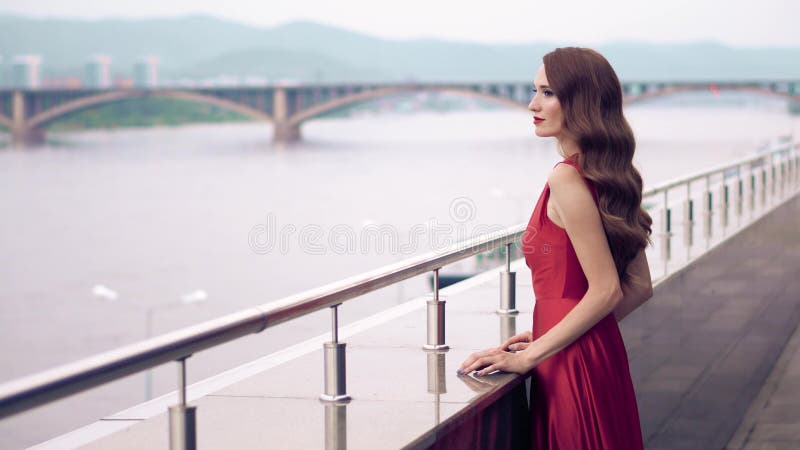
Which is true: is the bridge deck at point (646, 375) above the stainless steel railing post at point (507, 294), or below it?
below

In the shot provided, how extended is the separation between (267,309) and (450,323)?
140 cm

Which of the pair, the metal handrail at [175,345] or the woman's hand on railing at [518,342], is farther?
the woman's hand on railing at [518,342]

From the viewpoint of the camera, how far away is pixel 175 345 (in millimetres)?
1491

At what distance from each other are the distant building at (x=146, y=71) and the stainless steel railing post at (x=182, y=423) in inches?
5415

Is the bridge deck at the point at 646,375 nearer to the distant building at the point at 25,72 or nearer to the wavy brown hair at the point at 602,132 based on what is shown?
the wavy brown hair at the point at 602,132

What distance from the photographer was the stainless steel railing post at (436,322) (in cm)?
268

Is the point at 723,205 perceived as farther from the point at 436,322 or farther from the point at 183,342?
the point at 183,342

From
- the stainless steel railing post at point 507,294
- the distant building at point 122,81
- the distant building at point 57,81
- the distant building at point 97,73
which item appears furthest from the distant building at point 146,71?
the stainless steel railing post at point 507,294

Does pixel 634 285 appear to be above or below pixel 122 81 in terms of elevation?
below

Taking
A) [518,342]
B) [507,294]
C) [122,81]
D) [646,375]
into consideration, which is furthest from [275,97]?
[122,81]

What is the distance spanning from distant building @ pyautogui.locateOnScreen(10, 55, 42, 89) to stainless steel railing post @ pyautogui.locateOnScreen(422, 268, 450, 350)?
127 meters

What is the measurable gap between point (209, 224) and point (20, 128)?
16.6 metres

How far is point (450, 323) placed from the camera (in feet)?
10.2

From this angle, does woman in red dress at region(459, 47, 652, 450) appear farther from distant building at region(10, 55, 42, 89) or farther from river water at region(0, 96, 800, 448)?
distant building at region(10, 55, 42, 89)
